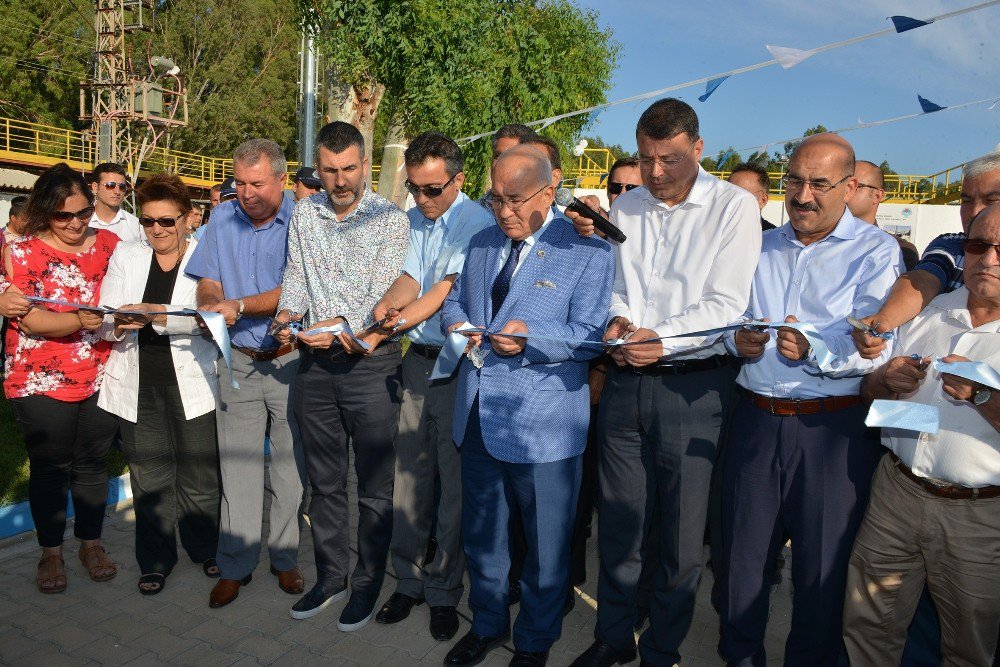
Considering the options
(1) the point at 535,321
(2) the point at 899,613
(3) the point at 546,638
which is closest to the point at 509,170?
(1) the point at 535,321

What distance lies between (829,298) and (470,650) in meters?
2.39

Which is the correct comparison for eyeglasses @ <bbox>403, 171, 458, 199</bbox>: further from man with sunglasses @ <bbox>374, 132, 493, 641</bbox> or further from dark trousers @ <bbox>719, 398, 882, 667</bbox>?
dark trousers @ <bbox>719, 398, 882, 667</bbox>

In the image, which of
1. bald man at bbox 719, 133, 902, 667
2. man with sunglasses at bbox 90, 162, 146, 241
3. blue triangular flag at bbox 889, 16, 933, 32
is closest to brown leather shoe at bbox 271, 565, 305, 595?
bald man at bbox 719, 133, 902, 667

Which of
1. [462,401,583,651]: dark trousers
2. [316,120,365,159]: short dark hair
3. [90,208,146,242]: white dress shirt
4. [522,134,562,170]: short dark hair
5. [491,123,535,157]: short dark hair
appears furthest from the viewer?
[90,208,146,242]: white dress shirt

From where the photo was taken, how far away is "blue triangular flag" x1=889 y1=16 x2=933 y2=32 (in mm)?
4508

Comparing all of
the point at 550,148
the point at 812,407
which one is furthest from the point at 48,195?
the point at 812,407

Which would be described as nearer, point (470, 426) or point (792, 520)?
point (792, 520)

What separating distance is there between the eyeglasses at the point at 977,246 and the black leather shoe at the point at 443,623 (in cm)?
300

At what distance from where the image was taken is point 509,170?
3.44 m

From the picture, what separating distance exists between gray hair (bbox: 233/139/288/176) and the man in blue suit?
1.35 meters

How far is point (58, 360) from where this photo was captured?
4375 mm

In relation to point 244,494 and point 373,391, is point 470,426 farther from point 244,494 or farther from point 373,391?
point 244,494

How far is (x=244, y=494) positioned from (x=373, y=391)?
1.11 meters

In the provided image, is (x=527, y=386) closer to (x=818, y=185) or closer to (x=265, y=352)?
(x=818, y=185)
